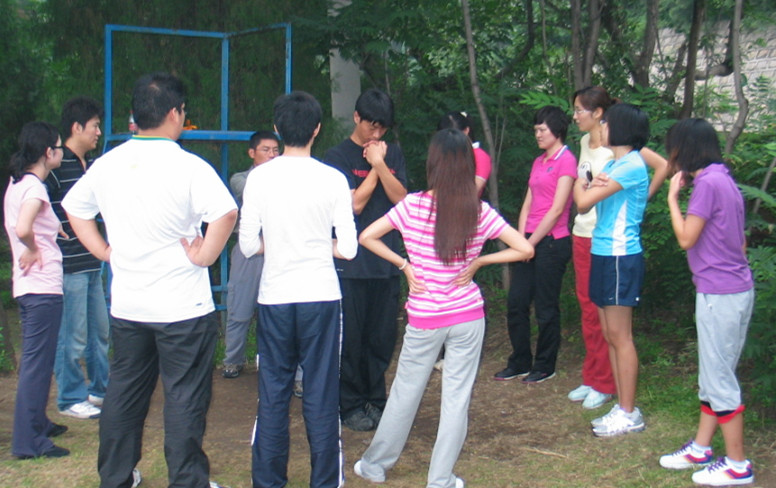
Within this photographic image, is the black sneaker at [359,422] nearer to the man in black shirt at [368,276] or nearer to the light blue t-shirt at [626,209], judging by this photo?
the man in black shirt at [368,276]

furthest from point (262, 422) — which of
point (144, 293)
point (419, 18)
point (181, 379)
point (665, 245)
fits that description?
point (419, 18)

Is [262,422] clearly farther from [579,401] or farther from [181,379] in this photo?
[579,401]

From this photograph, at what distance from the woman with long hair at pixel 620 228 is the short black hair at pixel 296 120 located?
1.64m

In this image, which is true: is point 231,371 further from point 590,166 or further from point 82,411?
point 590,166

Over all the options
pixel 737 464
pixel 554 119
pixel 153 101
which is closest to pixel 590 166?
pixel 554 119

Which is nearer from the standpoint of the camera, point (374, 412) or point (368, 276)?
point (368, 276)

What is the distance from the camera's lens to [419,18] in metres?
7.00

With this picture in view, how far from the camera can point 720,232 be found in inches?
150

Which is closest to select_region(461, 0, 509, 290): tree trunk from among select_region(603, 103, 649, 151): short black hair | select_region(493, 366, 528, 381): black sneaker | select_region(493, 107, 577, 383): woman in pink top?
select_region(493, 107, 577, 383): woman in pink top

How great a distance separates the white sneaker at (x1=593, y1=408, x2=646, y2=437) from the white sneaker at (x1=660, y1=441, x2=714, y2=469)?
0.47 meters

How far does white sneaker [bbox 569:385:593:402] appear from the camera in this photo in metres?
5.26

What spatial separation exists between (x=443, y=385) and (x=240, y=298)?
253cm

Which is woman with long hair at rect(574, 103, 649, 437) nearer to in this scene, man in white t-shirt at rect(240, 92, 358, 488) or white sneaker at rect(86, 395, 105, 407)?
man in white t-shirt at rect(240, 92, 358, 488)

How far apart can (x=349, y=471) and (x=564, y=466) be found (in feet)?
3.65
